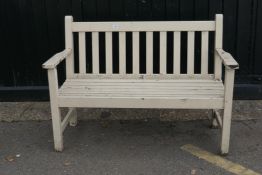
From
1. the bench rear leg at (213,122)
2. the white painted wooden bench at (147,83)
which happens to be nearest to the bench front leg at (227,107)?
the white painted wooden bench at (147,83)

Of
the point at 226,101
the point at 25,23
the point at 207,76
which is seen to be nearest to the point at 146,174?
the point at 226,101

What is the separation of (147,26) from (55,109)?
46.5 inches

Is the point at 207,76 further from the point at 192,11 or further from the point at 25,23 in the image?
the point at 25,23

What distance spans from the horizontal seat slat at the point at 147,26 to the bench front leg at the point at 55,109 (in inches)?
29.2

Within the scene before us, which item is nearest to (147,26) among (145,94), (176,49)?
(176,49)

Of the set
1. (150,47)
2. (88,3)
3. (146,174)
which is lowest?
(146,174)

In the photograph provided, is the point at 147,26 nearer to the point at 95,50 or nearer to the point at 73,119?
the point at 95,50

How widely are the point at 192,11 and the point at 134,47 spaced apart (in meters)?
0.98

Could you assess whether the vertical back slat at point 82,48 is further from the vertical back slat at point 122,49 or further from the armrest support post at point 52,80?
the armrest support post at point 52,80

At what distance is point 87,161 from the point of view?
3.79 metres

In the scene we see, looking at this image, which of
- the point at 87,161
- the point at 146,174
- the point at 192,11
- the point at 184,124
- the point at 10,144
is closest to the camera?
the point at 146,174

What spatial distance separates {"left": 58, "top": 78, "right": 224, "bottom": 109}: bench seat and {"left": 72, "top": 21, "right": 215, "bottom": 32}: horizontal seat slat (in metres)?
0.49

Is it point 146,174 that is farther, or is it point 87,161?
point 87,161

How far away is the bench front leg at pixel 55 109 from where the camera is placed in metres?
3.70
